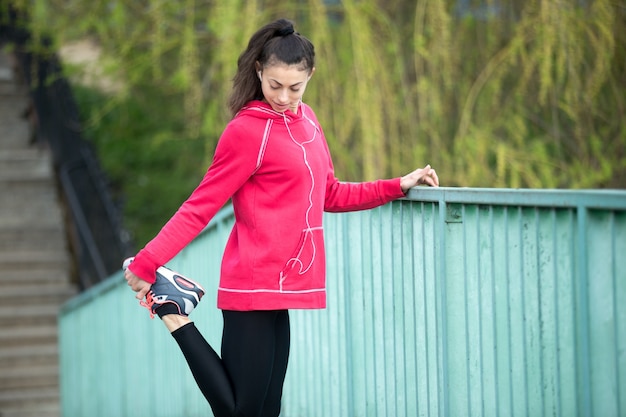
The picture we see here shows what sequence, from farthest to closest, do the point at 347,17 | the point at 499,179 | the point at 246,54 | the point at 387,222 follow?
the point at 347,17 → the point at 499,179 → the point at 387,222 → the point at 246,54

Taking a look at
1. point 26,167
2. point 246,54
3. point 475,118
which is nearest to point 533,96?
point 475,118

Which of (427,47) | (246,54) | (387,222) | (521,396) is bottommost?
(521,396)

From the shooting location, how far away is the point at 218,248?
523cm

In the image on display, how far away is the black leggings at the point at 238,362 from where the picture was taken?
3188mm

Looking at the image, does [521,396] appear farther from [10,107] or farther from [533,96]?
[10,107]

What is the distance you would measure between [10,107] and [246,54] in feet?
33.7

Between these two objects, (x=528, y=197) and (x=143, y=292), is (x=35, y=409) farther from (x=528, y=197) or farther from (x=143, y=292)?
(x=528, y=197)

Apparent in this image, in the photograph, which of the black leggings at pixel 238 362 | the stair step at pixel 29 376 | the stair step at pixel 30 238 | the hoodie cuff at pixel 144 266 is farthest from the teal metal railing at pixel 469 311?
the stair step at pixel 30 238

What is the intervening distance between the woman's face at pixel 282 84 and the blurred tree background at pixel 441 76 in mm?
2883

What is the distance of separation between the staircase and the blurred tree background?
2.56 metres

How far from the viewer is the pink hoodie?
3113mm

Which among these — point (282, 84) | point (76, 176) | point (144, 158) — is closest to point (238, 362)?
point (282, 84)

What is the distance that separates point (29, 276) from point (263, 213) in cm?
731

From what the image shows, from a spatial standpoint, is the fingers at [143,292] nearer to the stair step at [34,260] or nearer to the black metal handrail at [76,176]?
the black metal handrail at [76,176]
